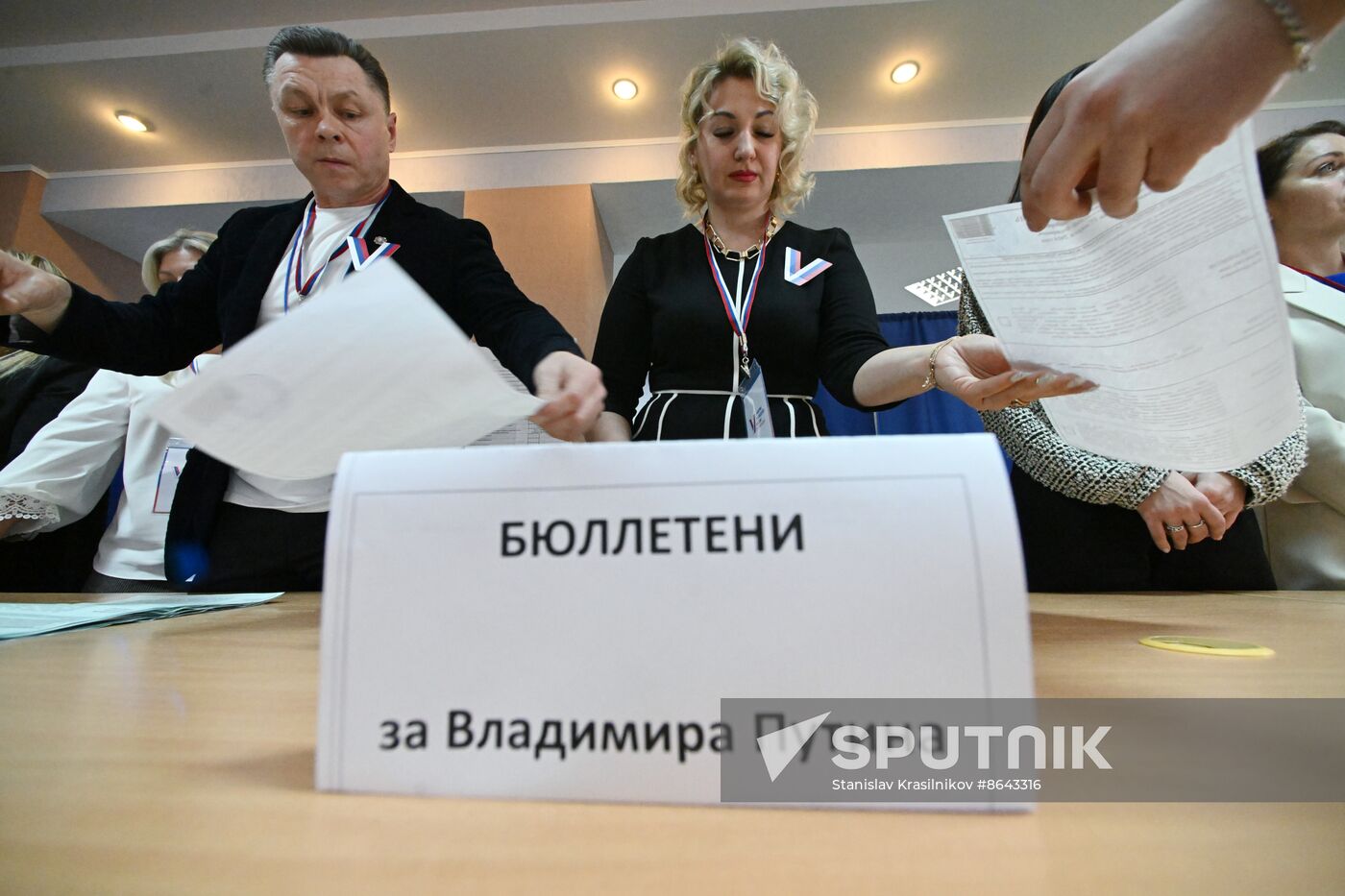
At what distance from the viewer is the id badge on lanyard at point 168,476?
1.31 meters

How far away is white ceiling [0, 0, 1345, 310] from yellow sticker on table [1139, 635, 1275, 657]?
9.46 feet

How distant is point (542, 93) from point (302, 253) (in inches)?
102

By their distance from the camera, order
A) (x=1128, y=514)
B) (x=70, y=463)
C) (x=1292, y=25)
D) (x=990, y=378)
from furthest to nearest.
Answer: (x=70, y=463)
(x=1128, y=514)
(x=990, y=378)
(x=1292, y=25)

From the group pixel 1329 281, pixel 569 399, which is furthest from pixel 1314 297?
pixel 569 399

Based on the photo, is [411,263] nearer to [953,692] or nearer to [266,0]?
[953,692]

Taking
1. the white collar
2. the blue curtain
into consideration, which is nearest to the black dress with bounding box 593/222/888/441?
the white collar

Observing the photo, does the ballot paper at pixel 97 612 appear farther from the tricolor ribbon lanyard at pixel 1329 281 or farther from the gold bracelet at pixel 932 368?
the tricolor ribbon lanyard at pixel 1329 281

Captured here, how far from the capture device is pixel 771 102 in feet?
3.25

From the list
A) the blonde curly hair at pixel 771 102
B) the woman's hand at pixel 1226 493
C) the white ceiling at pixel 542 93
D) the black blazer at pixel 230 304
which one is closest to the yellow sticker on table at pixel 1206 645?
the woman's hand at pixel 1226 493

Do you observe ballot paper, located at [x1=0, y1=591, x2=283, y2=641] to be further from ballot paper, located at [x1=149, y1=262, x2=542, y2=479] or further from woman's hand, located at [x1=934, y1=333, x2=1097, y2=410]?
woman's hand, located at [x1=934, y1=333, x2=1097, y2=410]

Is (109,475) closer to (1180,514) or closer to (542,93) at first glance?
(1180,514)

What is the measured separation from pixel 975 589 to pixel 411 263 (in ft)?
2.71

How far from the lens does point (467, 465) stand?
238 millimetres

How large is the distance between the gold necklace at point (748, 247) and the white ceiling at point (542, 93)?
2156mm
